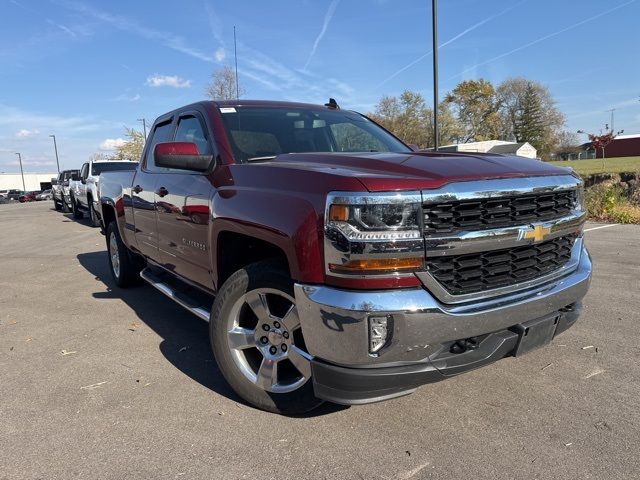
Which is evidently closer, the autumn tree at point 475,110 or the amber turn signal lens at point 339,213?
the amber turn signal lens at point 339,213

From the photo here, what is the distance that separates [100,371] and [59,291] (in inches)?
125

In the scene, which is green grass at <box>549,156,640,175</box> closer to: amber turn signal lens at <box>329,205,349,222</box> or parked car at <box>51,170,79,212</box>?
amber turn signal lens at <box>329,205,349,222</box>

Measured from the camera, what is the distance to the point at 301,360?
2539 mm

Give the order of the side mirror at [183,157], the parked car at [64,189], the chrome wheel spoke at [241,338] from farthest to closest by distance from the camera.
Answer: the parked car at [64,189], the side mirror at [183,157], the chrome wheel spoke at [241,338]

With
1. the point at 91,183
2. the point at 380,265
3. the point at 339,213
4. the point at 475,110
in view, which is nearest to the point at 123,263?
the point at 339,213

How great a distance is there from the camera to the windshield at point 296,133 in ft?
11.7

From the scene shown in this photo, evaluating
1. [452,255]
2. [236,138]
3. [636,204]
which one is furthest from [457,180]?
[636,204]

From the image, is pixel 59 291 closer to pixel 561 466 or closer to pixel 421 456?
pixel 421 456

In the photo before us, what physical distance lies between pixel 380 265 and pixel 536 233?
97 cm

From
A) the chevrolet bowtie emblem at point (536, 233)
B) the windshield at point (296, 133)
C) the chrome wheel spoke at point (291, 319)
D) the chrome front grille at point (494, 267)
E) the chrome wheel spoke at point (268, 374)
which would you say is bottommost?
the chrome wheel spoke at point (268, 374)

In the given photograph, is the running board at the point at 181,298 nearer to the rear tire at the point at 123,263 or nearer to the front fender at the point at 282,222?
the front fender at the point at 282,222

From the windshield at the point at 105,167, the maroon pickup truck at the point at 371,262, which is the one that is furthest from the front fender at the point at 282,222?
the windshield at the point at 105,167

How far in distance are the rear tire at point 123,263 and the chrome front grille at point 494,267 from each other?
15.1 ft

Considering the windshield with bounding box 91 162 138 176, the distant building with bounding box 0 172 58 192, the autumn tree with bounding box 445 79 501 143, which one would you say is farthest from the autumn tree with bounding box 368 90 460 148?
the distant building with bounding box 0 172 58 192
